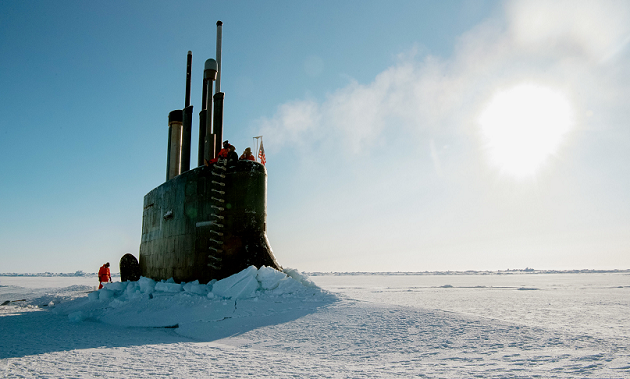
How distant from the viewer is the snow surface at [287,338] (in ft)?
13.0

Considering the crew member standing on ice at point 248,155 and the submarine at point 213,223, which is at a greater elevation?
the crew member standing on ice at point 248,155

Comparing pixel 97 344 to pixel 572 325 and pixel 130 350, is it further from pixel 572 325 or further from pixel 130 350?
pixel 572 325

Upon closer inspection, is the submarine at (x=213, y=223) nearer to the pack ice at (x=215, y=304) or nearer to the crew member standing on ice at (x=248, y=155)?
the pack ice at (x=215, y=304)

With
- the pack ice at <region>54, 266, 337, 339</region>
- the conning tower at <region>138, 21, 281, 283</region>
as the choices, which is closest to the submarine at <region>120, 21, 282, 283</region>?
the conning tower at <region>138, 21, 281, 283</region>

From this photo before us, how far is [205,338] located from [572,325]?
6.02m

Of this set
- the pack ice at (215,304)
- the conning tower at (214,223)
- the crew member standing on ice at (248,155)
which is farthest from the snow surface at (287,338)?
the crew member standing on ice at (248,155)

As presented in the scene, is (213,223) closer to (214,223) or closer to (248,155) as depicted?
(214,223)

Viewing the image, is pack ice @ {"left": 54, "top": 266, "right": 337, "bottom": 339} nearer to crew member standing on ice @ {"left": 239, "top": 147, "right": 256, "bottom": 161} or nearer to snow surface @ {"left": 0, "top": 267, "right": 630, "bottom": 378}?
snow surface @ {"left": 0, "top": 267, "right": 630, "bottom": 378}

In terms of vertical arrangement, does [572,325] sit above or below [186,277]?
below

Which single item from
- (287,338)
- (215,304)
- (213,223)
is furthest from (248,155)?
(287,338)

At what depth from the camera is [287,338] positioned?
5520 millimetres

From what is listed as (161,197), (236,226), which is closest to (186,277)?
(236,226)

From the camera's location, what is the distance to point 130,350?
4945mm

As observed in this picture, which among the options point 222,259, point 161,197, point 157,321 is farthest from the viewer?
point 161,197
